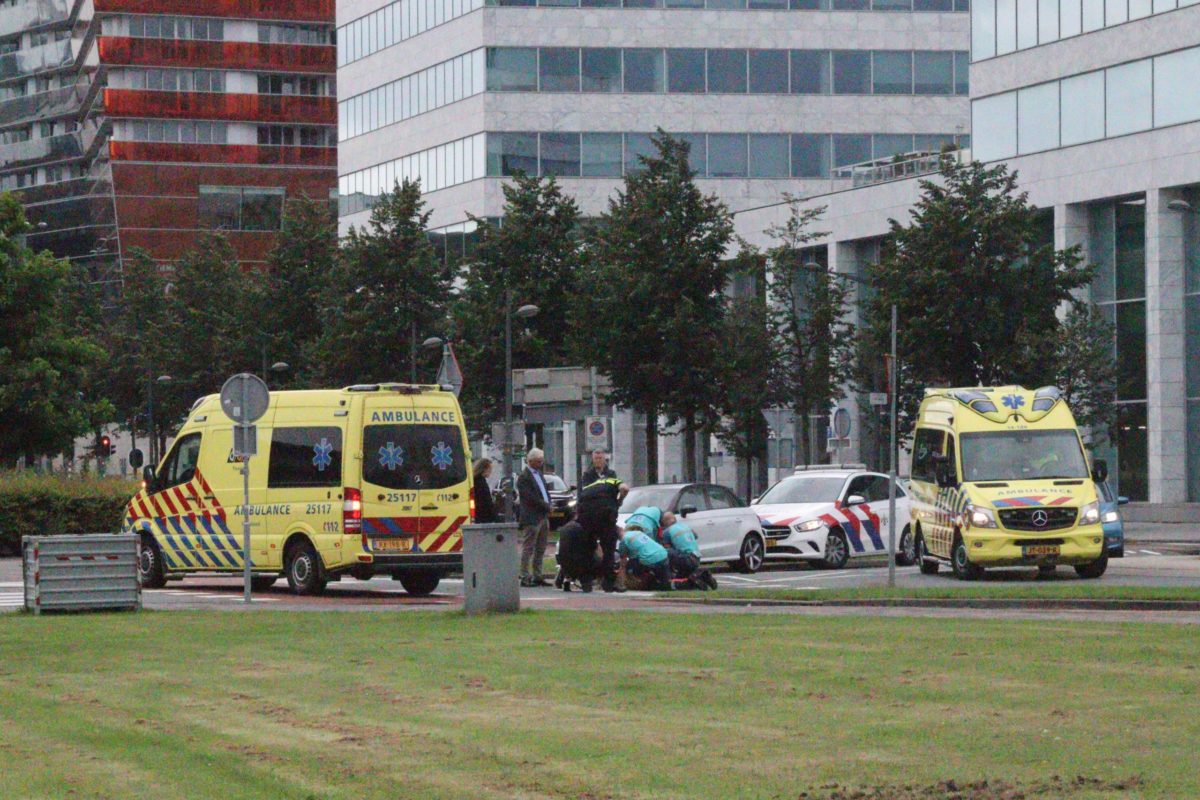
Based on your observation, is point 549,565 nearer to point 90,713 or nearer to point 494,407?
point 90,713

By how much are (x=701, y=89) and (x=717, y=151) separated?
2494mm

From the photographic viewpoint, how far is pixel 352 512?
→ 24859 mm

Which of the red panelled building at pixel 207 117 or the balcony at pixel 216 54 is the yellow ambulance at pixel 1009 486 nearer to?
the red panelled building at pixel 207 117

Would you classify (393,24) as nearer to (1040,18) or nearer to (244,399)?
(1040,18)

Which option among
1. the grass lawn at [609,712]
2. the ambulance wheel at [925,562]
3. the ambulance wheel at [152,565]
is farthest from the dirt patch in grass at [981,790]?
the ambulance wheel at [925,562]

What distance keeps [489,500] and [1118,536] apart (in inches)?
401

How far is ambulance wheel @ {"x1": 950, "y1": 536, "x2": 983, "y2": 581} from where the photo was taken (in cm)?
2769

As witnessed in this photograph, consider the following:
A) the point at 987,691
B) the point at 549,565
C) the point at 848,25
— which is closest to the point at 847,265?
the point at 848,25

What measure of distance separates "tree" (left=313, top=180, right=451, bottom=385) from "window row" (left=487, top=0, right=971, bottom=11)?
65.5 feet

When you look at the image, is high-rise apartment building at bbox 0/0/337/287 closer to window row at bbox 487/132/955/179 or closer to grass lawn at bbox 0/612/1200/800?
window row at bbox 487/132/955/179

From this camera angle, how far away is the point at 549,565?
108ft

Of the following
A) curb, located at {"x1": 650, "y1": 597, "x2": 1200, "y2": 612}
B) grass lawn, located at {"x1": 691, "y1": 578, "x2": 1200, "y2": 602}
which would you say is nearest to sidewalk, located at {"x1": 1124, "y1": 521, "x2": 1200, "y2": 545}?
grass lawn, located at {"x1": 691, "y1": 578, "x2": 1200, "y2": 602}

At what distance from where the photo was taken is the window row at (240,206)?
385ft

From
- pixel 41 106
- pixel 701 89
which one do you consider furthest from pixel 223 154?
pixel 701 89
